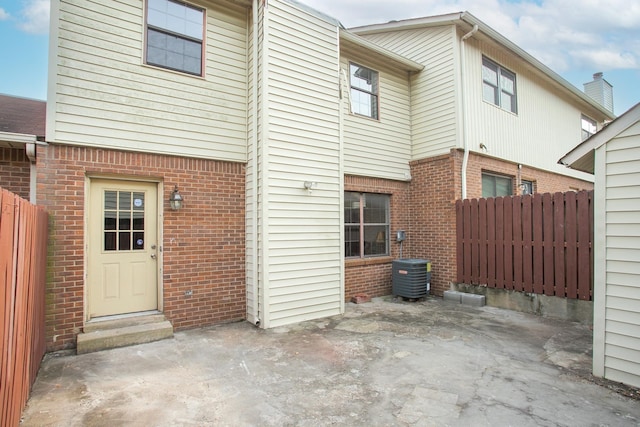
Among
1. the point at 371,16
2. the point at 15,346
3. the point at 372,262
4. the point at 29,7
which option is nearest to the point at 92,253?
the point at 15,346

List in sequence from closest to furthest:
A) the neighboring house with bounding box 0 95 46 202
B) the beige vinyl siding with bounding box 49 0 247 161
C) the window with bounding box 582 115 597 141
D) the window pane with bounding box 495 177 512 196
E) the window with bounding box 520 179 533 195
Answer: the neighboring house with bounding box 0 95 46 202 < the beige vinyl siding with bounding box 49 0 247 161 < the window pane with bounding box 495 177 512 196 < the window with bounding box 520 179 533 195 < the window with bounding box 582 115 597 141

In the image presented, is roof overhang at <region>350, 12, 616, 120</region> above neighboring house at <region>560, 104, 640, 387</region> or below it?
above

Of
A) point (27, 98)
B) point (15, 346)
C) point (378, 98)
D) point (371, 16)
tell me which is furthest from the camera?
point (371, 16)

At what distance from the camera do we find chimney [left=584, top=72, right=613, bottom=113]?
45.9 feet

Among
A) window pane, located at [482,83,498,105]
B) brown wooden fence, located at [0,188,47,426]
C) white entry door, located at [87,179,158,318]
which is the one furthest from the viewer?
window pane, located at [482,83,498,105]

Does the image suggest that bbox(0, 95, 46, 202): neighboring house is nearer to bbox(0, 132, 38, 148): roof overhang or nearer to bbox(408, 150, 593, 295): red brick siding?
bbox(0, 132, 38, 148): roof overhang

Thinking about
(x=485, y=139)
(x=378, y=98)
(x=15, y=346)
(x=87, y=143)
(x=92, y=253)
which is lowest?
(x=15, y=346)

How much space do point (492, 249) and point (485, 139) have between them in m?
2.92

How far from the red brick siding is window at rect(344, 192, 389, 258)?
2.79ft

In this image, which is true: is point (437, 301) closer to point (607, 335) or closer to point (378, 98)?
point (607, 335)

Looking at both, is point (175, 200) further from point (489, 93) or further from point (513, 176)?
point (513, 176)

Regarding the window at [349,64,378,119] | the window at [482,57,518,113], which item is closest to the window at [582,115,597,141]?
the window at [482,57,518,113]

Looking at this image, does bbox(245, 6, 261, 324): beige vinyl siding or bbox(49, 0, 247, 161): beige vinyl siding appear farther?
bbox(245, 6, 261, 324): beige vinyl siding

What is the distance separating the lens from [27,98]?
698 centimetres
